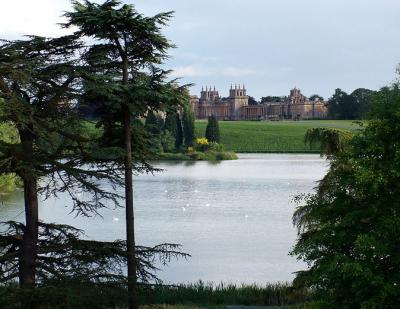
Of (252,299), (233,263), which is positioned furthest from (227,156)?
(252,299)

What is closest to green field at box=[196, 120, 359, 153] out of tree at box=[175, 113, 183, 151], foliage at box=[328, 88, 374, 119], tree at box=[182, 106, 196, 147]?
foliage at box=[328, 88, 374, 119]

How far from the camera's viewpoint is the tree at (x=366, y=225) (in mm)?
9250

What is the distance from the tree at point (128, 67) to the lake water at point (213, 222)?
1927 mm

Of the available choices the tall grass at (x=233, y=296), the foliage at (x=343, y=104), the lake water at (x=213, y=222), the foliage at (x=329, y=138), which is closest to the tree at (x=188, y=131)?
the lake water at (x=213, y=222)

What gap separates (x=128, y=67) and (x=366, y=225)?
20.1ft

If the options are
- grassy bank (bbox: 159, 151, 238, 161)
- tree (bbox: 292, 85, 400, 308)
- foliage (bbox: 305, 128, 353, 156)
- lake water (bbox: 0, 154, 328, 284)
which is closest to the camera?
tree (bbox: 292, 85, 400, 308)

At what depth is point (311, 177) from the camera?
60.2m

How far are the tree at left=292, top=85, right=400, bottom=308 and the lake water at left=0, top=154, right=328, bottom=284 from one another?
16.1 ft

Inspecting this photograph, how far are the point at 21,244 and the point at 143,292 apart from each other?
99.8 inches

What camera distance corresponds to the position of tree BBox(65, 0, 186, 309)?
1217 centimetres

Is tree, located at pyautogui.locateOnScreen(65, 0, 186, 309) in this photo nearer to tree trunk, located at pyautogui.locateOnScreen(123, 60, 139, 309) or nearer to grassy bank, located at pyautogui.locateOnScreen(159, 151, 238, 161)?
tree trunk, located at pyautogui.locateOnScreen(123, 60, 139, 309)

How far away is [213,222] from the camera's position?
33.8 m

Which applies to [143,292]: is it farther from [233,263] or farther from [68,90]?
[233,263]

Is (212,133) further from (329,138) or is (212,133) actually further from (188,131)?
(329,138)
